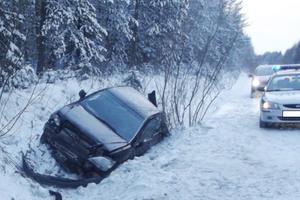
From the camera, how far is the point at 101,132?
→ 8391 millimetres

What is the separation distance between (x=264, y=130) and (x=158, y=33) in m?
20.9

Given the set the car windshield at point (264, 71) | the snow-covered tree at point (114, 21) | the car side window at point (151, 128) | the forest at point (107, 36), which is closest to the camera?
the car side window at point (151, 128)

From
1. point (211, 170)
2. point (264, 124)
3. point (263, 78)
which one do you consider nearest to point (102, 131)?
point (211, 170)

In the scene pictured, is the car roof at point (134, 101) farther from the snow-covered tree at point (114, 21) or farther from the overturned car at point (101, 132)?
the snow-covered tree at point (114, 21)

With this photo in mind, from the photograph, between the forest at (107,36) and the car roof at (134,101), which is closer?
the car roof at (134,101)

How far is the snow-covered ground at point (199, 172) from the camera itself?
6.86 m

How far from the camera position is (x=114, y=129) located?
872cm

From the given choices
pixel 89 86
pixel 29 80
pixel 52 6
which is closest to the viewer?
pixel 29 80

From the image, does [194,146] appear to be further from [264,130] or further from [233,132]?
[264,130]

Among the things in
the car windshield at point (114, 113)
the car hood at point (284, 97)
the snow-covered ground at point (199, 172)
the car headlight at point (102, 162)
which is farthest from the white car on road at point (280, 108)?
the car headlight at point (102, 162)

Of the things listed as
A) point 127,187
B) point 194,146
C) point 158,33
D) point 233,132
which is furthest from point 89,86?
point 158,33

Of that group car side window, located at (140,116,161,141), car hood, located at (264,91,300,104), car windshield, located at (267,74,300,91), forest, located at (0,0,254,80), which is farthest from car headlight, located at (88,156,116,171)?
car windshield, located at (267,74,300,91)

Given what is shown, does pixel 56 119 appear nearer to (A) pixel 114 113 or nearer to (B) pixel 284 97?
(A) pixel 114 113

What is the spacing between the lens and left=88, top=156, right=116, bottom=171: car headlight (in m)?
7.80
